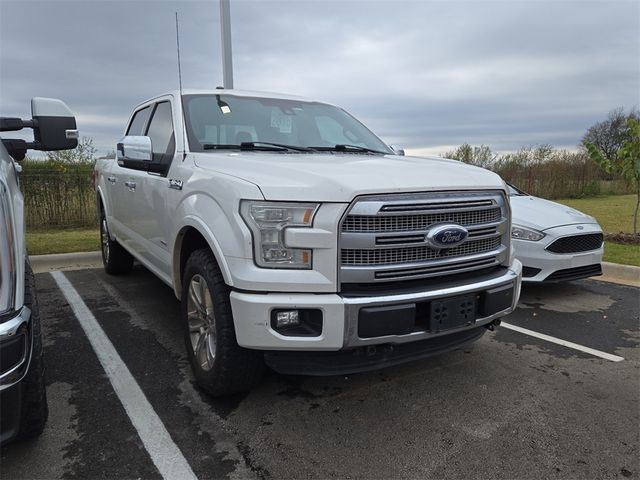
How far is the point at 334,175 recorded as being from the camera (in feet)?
8.25

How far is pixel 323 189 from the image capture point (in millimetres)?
2398

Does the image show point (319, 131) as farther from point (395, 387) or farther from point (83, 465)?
point (83, 465)

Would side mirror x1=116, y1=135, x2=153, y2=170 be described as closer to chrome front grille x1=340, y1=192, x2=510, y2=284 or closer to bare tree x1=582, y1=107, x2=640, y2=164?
chrome front grille x1=340, y1=192, x2=510, y2=284

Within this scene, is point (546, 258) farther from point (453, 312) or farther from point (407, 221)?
point (407, 221)

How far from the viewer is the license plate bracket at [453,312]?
257cm

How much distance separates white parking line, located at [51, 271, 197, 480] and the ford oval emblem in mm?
1667

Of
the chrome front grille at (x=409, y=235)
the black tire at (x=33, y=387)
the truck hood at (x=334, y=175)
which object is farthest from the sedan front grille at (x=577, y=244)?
the black tire at (x=33, y=387)

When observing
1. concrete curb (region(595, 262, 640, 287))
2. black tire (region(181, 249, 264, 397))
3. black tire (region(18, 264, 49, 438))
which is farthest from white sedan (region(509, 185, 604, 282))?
black tire (region(18, 264, 49, 438))

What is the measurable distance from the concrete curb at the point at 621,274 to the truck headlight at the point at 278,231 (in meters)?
5.47

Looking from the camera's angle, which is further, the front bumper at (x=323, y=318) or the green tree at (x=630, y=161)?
the green tree at (x=630, y=161)

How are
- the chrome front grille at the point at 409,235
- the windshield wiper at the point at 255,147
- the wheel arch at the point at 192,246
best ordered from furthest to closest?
the windshield wiper at the point at 255,147, the wheel arch at the point at 192,246, the chrome front grille at the point at 409,235

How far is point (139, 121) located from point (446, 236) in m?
3.73

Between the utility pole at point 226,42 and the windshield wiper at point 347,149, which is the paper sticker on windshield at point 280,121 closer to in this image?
the windshield wiper at point 347,149

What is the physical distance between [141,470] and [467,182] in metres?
2.28
